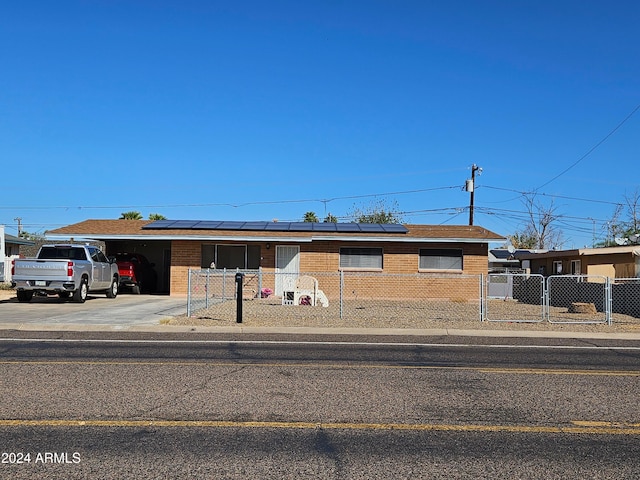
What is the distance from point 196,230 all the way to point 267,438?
69.7 ft

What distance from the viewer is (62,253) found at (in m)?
21.6

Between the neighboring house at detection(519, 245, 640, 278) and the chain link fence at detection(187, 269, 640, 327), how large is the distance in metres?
1.22

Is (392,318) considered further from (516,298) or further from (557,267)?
(557,267)

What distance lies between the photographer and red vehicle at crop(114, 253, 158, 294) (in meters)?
26.4

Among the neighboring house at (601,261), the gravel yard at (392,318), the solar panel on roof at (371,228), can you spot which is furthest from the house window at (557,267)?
the gravel yard at (392,318)

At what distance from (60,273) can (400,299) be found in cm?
1256

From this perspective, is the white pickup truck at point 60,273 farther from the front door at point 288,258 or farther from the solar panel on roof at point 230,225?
the front door at point 288,258

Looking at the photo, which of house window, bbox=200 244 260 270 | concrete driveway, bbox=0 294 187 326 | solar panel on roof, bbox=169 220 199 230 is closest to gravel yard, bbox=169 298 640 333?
concrete driveway, bbox=0 294 187 326

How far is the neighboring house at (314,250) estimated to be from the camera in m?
25.5

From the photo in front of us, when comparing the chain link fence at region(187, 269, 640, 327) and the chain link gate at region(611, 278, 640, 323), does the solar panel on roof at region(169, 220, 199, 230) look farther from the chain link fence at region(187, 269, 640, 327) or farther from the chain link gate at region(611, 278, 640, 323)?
the chain link gate at region(611, 278, 640, 323)

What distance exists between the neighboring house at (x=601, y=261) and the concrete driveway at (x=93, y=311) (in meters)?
16.8

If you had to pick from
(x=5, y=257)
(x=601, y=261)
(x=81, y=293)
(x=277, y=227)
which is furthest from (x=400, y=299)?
(x=5, y=257)

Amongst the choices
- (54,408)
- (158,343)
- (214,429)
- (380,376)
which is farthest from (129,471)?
(158,343)

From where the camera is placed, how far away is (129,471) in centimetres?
486
